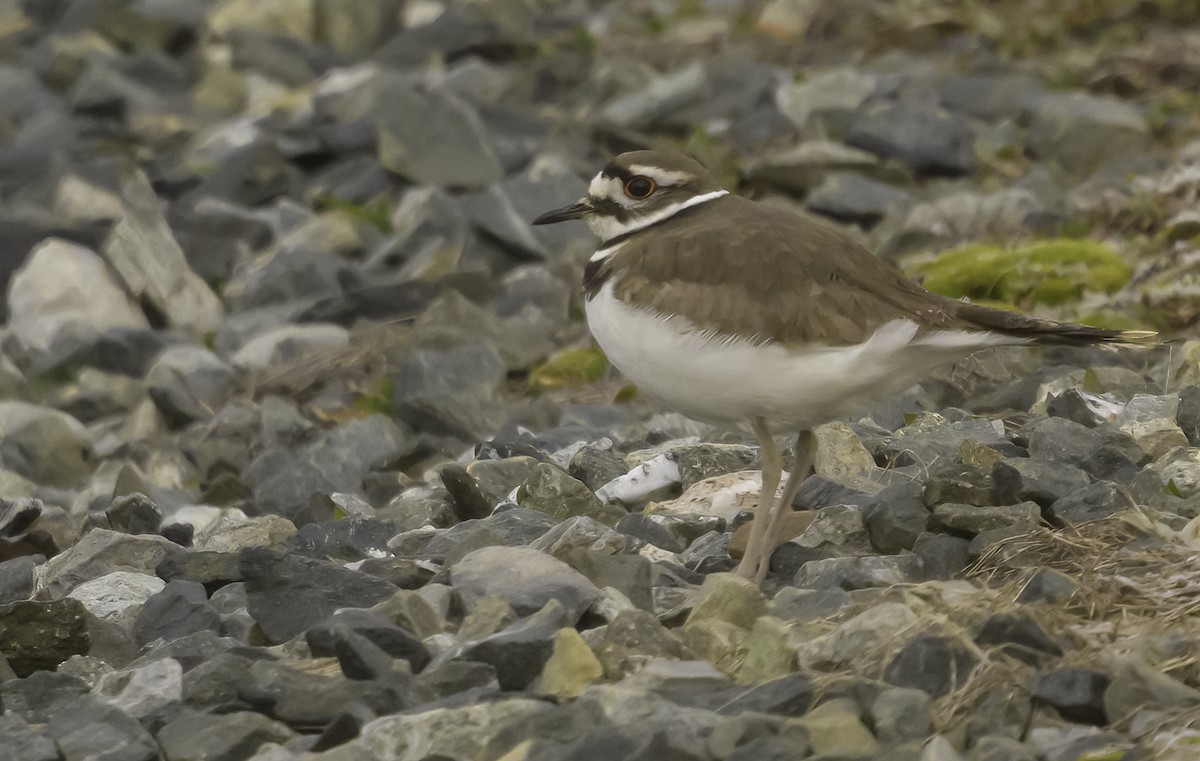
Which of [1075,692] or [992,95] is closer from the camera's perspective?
[1075,692]

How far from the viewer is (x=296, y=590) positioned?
191 inches

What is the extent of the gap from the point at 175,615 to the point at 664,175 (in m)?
2.12

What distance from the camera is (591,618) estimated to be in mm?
4531

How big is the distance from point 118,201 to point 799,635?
28.6ft

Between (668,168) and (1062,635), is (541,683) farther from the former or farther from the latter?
(668,168)

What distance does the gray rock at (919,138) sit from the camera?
11062 millimetres

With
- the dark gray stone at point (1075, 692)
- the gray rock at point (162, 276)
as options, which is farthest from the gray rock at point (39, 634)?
the gray rock at point (162, 276)

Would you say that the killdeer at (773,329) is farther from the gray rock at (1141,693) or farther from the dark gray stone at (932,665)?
the gray rock at (1141,693)

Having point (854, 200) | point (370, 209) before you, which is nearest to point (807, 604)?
point (854, 200)

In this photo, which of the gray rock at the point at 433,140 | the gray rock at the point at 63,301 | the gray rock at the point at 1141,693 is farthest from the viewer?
the gray rock at the point at 433,140

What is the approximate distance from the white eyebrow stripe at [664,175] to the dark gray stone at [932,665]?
7.19ft

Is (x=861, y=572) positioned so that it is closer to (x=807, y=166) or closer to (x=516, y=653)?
(x=516, y=653)

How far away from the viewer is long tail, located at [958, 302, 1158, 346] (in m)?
4.66

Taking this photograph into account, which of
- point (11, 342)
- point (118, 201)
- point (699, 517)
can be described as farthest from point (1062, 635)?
point (118, 201)
